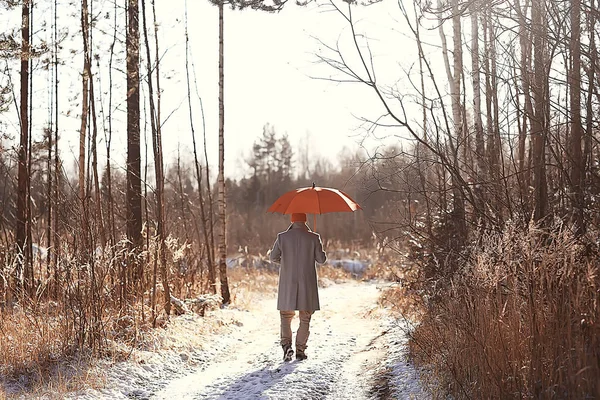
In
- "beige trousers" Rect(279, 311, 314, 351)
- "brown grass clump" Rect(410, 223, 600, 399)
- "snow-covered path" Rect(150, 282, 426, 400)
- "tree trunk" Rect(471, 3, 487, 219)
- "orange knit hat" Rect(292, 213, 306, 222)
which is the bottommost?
"snow-covered path" Rect(150, 282, 426, 400)

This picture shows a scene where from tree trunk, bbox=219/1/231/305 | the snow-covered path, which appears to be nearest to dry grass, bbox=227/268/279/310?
tree trunk, bbox=219/1/231/305

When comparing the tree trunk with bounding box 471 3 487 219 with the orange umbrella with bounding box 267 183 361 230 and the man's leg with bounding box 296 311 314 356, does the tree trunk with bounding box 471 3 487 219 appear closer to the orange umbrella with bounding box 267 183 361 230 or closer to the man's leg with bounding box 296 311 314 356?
the orange umbrella with bounding box 267 183 361 230

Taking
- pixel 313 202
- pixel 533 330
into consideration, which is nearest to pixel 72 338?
pixel 313 202

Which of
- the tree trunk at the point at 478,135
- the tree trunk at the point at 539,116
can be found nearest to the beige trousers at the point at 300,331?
the tree trunk at the point at 478,135

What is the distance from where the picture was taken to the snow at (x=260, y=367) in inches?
240

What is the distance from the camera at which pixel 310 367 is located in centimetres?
691

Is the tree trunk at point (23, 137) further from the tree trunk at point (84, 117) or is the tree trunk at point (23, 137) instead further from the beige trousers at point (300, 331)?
the beige trousers at point (300, 331)

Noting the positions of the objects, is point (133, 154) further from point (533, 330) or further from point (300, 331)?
point (533, 330)

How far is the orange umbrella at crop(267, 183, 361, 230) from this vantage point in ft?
23.8

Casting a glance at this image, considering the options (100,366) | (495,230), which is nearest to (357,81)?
(495,230)

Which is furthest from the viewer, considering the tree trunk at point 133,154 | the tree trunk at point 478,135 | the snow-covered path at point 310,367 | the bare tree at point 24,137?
the bare tree at point 24,137

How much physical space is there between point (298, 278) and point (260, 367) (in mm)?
1153

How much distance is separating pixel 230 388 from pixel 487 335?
9.37ft

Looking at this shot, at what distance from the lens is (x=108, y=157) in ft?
27.4
